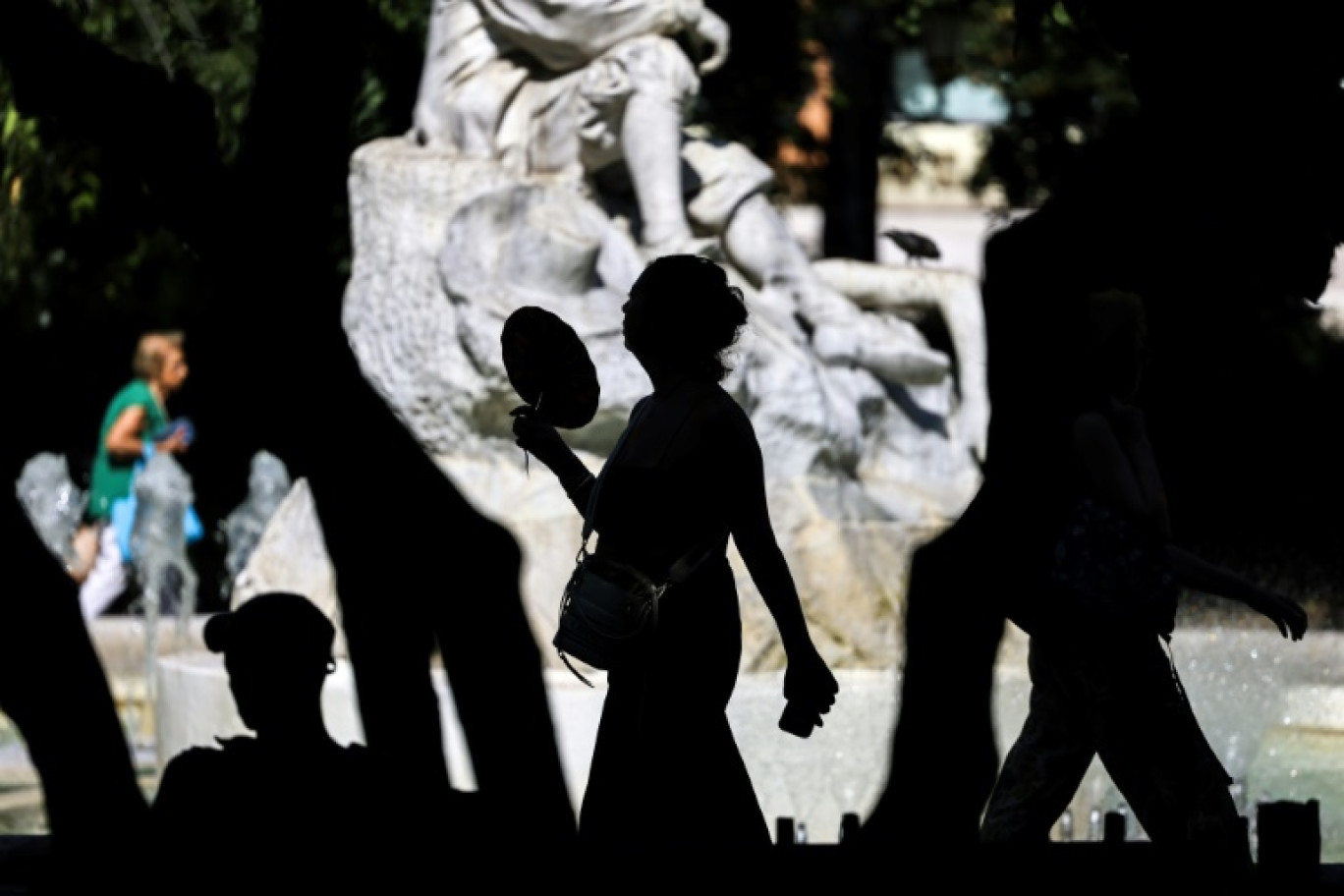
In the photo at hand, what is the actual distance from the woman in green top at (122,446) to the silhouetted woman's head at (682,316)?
8626 mm

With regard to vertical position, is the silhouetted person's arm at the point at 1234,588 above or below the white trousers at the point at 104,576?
above

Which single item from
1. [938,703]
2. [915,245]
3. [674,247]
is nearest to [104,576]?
[915,245]

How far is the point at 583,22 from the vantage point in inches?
388

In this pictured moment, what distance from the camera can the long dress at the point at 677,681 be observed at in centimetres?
482

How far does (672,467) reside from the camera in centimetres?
481

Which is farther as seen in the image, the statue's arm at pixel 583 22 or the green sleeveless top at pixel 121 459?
the green sleeveless top at pixel 121 459

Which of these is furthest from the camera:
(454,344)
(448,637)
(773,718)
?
(454,344)

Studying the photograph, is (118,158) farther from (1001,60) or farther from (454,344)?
(1001,60)

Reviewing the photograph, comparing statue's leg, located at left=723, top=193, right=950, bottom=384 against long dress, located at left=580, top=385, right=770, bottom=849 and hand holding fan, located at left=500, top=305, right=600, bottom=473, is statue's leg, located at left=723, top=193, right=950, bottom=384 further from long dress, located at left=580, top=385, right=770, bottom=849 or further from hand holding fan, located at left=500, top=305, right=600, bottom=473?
long dress, located at left=580, top=385, right=770, bottom=849

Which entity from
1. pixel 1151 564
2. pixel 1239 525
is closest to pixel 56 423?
pixel 1239 525

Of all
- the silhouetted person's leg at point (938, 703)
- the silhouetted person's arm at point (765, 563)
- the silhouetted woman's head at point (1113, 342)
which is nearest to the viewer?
the silhouetted person's arm at point (765, 563)

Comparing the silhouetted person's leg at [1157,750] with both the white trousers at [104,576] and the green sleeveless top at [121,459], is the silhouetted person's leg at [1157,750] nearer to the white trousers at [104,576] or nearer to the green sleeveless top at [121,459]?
the white trousers at [104,576]

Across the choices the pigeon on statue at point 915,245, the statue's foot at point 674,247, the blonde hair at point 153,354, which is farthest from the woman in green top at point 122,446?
the statue's foot at point 674,247

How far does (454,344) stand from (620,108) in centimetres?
112
